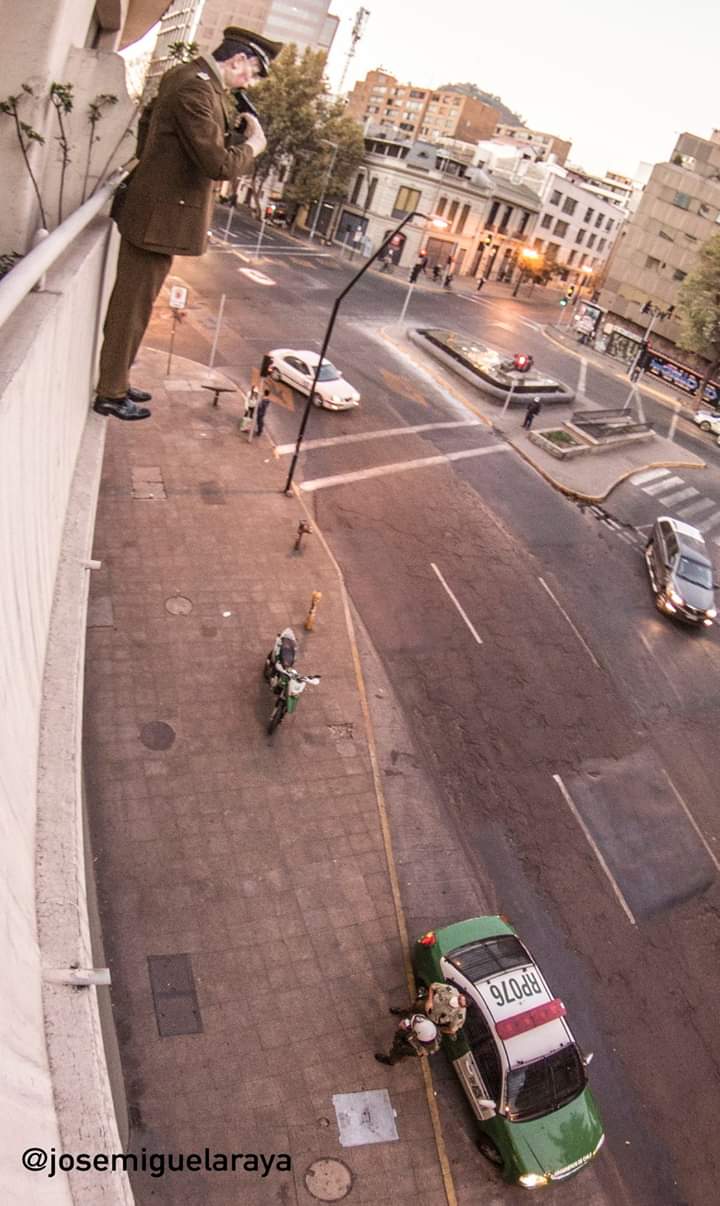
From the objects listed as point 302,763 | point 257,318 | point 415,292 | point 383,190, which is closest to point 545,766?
point 302,763

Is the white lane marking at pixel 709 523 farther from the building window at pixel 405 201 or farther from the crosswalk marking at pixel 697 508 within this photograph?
Answer: the building window at pixel 405 201

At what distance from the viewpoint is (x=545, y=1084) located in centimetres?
955

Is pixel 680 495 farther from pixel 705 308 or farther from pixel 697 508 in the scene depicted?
pixel 705 308

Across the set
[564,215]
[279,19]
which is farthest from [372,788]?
[279,19]

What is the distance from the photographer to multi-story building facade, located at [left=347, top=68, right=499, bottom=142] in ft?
316

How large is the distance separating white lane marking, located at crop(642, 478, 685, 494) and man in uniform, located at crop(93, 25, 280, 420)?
25289 mm

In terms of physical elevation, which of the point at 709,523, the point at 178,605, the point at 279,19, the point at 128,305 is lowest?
the point at 178,605

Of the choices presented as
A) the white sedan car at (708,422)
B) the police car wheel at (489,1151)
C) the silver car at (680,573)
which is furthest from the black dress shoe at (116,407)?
the white sedan car at (708,422)

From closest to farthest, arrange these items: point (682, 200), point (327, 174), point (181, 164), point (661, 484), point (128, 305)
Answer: point (181, 164) → point (128, 305) → point (661, 484) → point (327, 174) → point (682, 200)

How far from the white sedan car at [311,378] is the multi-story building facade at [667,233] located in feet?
129

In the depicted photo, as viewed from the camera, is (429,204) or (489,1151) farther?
(429,204)

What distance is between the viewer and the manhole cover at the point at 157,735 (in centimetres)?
1232

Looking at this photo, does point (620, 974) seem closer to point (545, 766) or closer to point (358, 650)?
point (545, 766)

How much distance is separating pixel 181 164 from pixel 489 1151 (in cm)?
1130
